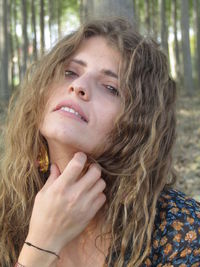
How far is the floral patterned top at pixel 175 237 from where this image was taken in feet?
6.11

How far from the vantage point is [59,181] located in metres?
1.87

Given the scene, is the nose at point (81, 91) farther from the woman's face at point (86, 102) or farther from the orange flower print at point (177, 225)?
the orange flower print at point (177, 225)


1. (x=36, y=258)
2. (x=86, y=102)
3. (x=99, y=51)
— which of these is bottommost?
(x=36, y=258)

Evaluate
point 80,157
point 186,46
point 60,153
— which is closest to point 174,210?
point 80,157

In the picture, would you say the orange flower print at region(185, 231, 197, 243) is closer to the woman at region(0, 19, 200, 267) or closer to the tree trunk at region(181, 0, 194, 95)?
the woman at region(0, 19, 200, 267)

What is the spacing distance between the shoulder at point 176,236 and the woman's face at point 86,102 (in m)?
0.49

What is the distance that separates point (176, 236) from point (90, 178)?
51cm

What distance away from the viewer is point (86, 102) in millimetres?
1943

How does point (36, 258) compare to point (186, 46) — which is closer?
point (36, 258)

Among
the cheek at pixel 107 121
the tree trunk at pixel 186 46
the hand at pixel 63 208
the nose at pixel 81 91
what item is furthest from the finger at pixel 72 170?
the tree trunk at pixel 186 46

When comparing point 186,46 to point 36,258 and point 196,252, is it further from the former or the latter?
point 36,258

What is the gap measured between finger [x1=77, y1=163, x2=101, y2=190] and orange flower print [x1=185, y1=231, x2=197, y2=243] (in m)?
0.53

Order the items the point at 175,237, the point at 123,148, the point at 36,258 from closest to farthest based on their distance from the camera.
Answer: the point at 36,258
the point at 175,237
the point at 123,148

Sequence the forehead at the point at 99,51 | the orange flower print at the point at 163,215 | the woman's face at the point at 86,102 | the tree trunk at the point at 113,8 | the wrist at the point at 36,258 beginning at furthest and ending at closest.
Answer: the tree trunk at the point at 113,8
the forehead at the point at 99,51
the orange flower print at the point at 163,215
the woman's face at the point at 86,102
the wrist at the point at 36,258
